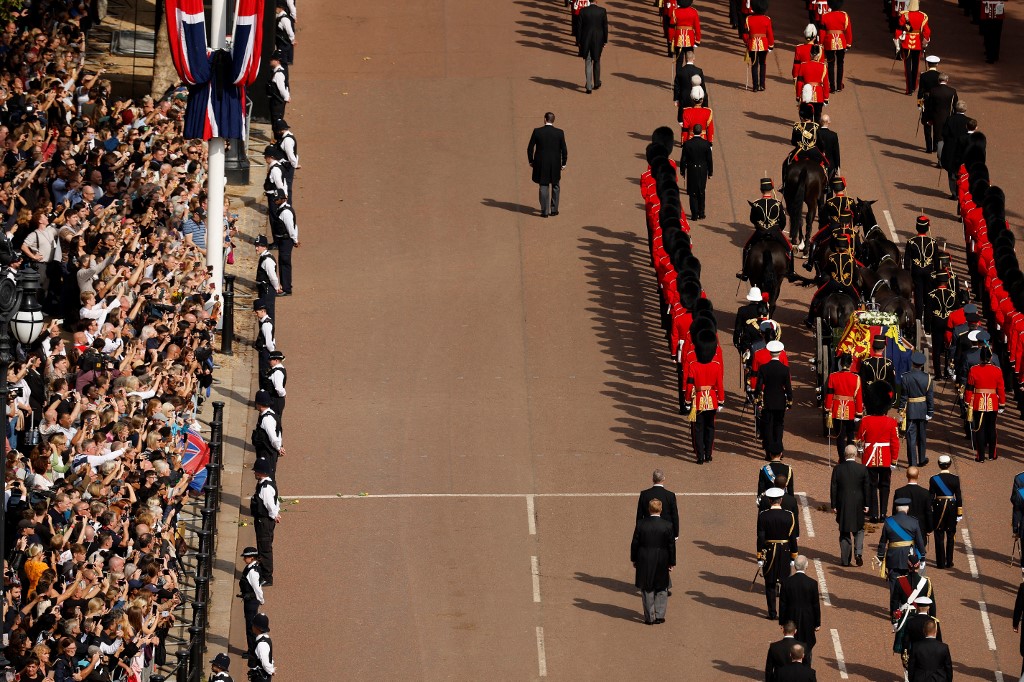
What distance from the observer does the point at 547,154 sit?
3441cm

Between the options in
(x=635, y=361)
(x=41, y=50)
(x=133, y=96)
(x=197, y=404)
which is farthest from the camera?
(x=133, y=96)

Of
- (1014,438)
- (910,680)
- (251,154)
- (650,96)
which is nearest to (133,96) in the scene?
(251,154)

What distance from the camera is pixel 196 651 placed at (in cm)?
2323

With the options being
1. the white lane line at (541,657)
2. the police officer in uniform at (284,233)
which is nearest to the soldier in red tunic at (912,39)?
the police officer in uniform at (284,233)

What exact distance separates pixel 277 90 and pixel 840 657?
15.9 metres

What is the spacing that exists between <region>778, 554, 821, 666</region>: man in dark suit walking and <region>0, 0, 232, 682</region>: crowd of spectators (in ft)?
20.2

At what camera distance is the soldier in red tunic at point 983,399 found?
28.6 m

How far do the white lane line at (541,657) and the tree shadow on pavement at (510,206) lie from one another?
1170 centimetres

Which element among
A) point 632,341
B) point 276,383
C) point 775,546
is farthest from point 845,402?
point 276,383

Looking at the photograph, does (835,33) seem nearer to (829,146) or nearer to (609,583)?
(829,146)

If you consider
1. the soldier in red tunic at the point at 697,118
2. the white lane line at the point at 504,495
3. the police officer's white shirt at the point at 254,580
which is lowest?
the police officer's white shirt at the point at 254,580

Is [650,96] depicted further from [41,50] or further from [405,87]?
[41,50]

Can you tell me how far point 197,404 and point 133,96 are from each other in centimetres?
1221

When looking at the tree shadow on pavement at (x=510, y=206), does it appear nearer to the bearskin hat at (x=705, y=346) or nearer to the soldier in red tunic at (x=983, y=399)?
the bearskin hat at (x=705, y=346)
